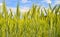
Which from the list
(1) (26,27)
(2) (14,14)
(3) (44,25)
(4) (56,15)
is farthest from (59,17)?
(2) (14,14)

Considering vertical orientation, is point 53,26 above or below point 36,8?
below

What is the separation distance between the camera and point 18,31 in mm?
1359

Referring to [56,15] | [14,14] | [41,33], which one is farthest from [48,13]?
[14,14]

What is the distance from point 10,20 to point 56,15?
434 mm

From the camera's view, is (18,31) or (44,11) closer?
(18,31)

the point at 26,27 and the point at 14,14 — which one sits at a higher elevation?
the point at 14,14

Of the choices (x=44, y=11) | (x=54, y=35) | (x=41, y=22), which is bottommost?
(x=54, y=35)

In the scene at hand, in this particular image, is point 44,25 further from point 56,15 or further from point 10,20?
point 10,20

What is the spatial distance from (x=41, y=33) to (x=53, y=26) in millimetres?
133

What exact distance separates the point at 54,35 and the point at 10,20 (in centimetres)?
44

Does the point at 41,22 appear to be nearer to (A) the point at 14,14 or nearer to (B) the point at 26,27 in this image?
(B) the point at 26,27

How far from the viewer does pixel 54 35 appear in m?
1.39

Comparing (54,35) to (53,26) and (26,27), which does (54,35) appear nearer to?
(53,26)

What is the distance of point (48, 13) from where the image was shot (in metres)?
1.40
